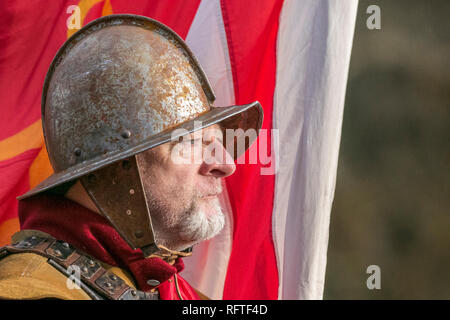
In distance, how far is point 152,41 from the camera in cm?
217

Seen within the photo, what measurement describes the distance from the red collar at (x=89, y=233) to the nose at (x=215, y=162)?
0.37 m

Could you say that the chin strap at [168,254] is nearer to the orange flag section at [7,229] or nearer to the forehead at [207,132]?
the forehead at [207,132]

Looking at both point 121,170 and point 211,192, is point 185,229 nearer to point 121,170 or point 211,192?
point 211,192

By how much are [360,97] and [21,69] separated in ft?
14.5

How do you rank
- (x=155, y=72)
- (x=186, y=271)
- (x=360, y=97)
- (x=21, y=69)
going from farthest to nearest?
(x=360, y=97)
(x=186, y=271)
(x=21, y=69)
(x=155, y=72)

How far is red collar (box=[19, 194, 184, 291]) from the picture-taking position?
194cm

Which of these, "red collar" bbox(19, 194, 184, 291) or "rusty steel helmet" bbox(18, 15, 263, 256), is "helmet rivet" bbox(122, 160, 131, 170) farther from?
"red collar" bbox(19, 194, 184, 291)

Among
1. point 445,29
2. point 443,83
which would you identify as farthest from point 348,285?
point 445,29

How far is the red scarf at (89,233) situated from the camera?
6.36 feet

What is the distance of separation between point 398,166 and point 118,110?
5.16 meters

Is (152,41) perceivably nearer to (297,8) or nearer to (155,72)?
(155,72)

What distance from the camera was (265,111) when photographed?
278 cm

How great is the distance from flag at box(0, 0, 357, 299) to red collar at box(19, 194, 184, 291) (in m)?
0.68

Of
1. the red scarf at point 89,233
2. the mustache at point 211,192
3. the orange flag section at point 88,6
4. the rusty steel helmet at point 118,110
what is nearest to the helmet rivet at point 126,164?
the rusty steel helmet at point 118,110
